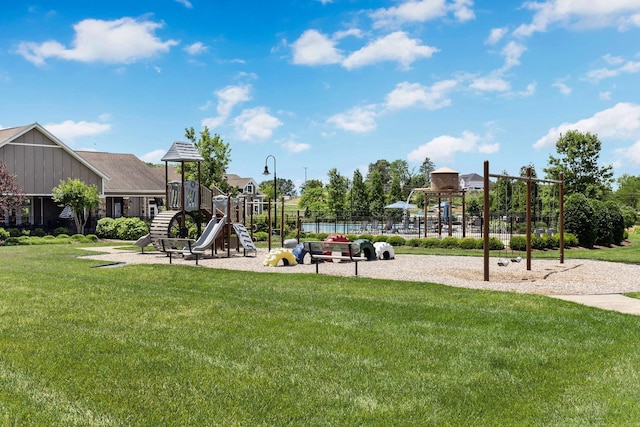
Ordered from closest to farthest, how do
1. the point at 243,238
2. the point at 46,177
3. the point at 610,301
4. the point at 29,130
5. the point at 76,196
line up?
1. the point at 610,301
2. the point at 243,238
3. the point at 76,196
4. the point at 29,130
5. the point at 46,177

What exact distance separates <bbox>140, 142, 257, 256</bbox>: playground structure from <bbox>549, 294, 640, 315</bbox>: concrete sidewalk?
12089 mm

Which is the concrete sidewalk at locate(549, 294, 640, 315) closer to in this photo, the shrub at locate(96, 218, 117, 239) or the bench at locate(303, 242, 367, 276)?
the bench at locate(303, 242, 367, 276)

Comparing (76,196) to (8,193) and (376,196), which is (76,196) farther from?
(376,196)

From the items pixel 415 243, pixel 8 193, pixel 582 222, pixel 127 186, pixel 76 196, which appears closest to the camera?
pixel 582 222

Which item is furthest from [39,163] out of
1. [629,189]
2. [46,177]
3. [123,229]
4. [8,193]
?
[629,189]

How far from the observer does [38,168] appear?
35.7 m

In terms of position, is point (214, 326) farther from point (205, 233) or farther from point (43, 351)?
point (205, 233)

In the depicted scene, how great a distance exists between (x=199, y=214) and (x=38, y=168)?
719 inches

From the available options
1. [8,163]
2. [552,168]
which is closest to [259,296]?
[8,163]

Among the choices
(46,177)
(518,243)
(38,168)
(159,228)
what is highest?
(38,168)

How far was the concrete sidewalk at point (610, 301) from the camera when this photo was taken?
9.18m

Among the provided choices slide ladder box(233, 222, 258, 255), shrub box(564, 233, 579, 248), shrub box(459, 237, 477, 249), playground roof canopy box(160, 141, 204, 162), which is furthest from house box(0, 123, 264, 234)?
shrub box(564, 233, 579, 248)

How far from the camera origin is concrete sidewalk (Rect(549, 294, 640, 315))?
9.18m

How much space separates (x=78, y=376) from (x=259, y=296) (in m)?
4.81
